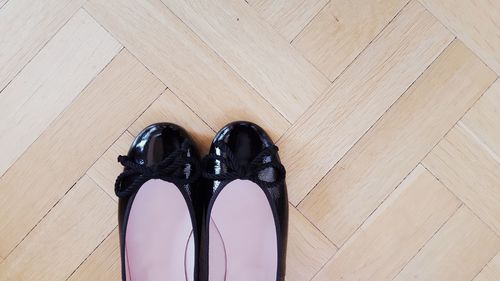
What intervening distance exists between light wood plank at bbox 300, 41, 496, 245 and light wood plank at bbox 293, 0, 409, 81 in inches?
4.4

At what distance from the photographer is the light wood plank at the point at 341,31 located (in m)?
0.80

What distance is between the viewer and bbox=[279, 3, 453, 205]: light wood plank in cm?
80

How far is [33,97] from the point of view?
2.67ft

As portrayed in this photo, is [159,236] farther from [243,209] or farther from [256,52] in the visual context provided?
[256,52]

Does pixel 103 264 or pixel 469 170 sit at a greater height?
pixel 469 170

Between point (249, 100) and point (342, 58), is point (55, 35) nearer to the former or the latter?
point (249, 100)

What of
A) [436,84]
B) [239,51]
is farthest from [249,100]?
[436,84]

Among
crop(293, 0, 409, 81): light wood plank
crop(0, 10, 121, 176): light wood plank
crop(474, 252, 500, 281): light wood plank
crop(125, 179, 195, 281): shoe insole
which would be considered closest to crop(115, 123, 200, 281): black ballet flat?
crop(125, 179, 195, 281): shoe insole

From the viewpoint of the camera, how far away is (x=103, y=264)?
0.84 meters

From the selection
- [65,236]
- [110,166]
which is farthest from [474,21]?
[65,236]


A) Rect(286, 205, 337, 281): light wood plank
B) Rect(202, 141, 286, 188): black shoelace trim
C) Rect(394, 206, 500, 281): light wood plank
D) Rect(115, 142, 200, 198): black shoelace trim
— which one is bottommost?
Rect(115, 142, 200, 198): black shoelace trim

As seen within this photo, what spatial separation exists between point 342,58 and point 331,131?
0.12 meters

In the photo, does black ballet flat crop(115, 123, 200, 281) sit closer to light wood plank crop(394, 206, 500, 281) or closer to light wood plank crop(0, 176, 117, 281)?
light wood plank crop(0, 176, 117, 281)

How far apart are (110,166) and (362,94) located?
1.44 ft
